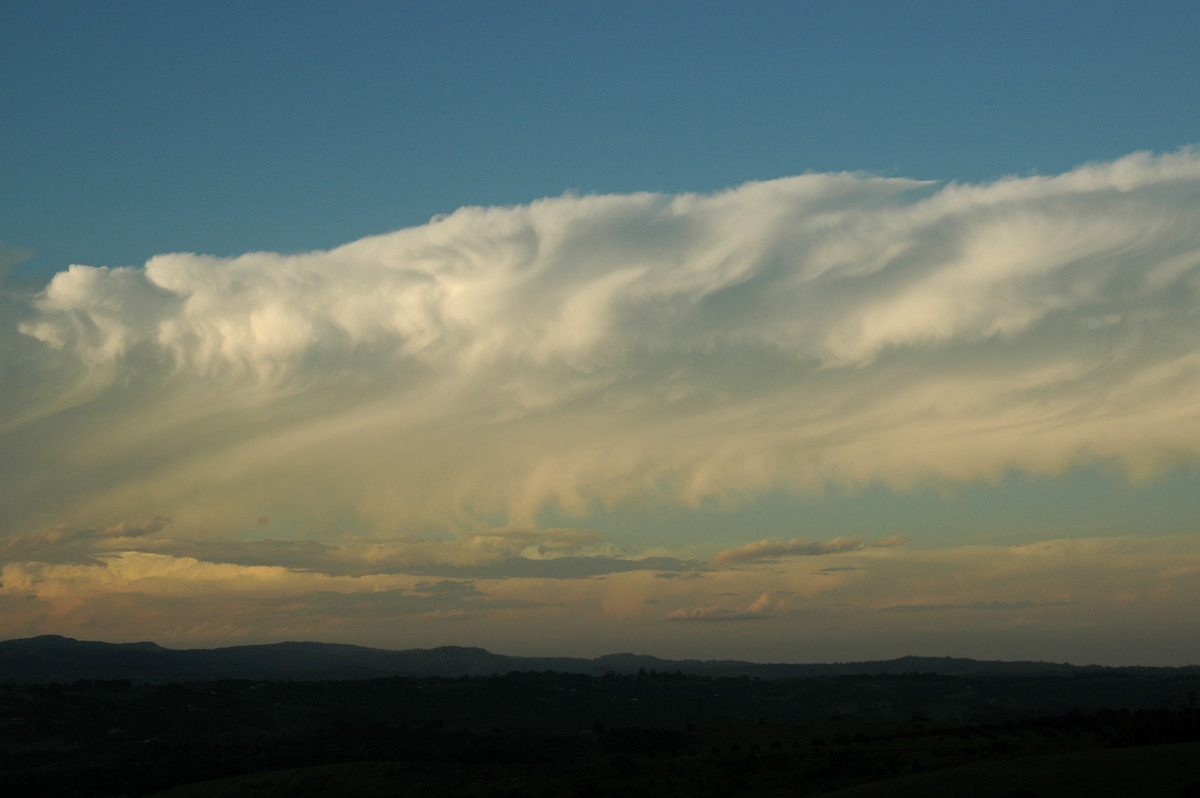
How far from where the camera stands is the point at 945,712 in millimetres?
187750

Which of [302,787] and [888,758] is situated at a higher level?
[888,758]

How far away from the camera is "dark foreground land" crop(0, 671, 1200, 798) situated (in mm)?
60719

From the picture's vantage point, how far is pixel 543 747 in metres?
131

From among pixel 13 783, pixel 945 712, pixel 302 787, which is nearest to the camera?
pixel 302 787

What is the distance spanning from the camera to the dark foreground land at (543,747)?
6072cm

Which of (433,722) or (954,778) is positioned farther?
(433,722)

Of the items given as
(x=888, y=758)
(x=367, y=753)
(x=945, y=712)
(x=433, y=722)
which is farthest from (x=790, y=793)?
(x=945, y=712)

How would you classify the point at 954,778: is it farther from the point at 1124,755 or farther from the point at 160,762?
the point at 160,762

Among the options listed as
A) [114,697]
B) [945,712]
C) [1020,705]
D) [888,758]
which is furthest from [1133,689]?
[114,697]

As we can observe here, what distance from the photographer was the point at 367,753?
12650 cm

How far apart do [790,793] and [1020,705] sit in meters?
141

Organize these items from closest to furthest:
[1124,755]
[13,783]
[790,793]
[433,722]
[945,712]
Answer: [1124,755] < [790,793] < [13,783] < [433,722] < [945,712]

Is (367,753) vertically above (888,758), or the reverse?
(888,758)

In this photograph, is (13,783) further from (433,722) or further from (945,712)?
(945,712)
